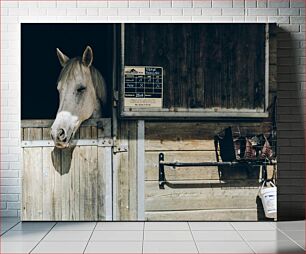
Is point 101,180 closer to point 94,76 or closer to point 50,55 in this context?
point 94,76

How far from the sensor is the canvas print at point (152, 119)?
5.24 metres

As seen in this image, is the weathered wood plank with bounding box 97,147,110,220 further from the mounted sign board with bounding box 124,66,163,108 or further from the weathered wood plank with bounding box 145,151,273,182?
the mounted sign board with bounding box 124,66,163,108

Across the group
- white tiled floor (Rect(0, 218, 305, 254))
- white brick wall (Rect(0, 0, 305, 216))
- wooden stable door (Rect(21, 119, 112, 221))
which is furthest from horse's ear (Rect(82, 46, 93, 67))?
white tiled floor (Rect(0, 218, 305, 254))

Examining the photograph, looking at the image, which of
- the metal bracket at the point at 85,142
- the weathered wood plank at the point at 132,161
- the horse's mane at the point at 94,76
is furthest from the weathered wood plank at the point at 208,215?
the horse's mane at the point at 94,76

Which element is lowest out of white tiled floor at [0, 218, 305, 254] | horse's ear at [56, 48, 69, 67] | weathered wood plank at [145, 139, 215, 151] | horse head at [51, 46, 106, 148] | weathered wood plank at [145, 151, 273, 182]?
white tiled floor at [0, 218, 305, 254]

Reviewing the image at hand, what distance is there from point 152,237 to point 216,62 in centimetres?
155

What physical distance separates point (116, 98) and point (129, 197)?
82cm

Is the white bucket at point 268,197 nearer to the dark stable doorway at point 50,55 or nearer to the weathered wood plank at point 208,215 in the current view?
the weathered wood plank at point 208,215

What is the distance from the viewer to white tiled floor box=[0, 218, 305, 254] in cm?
427

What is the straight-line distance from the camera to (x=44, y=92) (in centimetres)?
523

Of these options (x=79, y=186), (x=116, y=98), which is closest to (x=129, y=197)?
(x=79, y=186)

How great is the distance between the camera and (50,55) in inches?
207

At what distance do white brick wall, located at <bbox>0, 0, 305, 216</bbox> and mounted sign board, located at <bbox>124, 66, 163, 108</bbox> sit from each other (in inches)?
18.1

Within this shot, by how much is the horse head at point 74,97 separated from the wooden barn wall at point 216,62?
405mm
